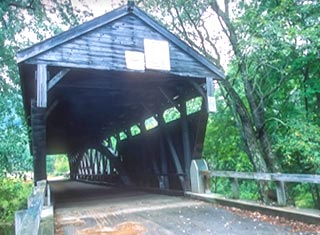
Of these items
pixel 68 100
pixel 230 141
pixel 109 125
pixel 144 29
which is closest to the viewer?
pixel 144 29

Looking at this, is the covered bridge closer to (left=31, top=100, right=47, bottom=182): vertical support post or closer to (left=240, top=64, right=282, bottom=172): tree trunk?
(left=31, top=100, right=47, bottom=182): vertical support post

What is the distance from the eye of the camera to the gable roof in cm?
599

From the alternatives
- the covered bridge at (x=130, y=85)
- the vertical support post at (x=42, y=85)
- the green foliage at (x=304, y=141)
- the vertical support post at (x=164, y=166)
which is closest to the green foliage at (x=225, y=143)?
the covered bridge at (x=130, y=85)

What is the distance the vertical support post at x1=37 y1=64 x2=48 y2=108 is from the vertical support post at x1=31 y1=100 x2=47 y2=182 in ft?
1.42

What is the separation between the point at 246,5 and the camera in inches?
354

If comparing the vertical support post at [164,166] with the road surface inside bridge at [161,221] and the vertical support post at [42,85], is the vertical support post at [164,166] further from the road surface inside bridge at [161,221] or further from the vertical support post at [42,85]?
the vertical support post at [42,85]

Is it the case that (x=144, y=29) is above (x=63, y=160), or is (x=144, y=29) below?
above

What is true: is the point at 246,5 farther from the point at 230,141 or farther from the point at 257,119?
the point at 230,141

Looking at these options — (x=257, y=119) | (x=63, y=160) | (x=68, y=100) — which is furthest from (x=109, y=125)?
(x=63, y=160)

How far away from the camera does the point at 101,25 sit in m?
6.74

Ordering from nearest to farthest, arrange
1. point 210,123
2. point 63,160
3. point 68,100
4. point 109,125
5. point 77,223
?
point 77,223, point 68,100, point 210,123, point 109,125, point 63,160

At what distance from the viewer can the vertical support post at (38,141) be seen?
646 cm

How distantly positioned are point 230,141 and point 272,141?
1802 mm

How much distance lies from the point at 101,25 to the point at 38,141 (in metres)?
2.75
